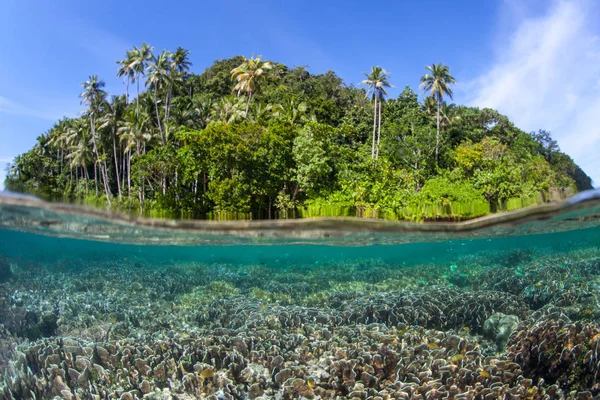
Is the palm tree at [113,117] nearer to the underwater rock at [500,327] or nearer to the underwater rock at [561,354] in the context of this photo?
the underwater rock at [500,327]

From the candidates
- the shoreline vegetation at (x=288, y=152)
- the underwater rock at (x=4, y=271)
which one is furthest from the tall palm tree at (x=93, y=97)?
the underwater rock at (x=4, y=271)

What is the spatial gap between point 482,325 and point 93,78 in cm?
4131

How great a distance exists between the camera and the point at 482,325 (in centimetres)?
834

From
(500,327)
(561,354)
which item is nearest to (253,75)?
(500,327)

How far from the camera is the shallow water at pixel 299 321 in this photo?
20.1 ft

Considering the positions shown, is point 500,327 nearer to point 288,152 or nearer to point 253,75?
point 288,152

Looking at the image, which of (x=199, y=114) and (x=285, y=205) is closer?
(x=285, y=205)

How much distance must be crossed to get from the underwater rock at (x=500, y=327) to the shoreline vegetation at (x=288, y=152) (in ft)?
16.6

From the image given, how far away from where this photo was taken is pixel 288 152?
890 inches

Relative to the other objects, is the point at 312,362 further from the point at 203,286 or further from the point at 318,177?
the point at 318,177

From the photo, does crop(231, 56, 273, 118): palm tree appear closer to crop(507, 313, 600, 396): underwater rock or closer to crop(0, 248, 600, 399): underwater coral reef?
crop(0, 248, 600, 399): underwater coral reef

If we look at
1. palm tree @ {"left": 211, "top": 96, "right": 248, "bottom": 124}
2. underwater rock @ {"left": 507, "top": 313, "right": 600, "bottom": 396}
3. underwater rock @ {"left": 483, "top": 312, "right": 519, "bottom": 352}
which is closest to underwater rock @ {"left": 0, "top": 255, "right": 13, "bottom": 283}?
underwater rock @ {"left": 483, "top": 312, "right": 519, "bottom": 352}

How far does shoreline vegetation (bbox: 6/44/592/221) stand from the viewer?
17.8m

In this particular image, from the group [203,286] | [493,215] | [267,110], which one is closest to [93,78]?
[267,110]
